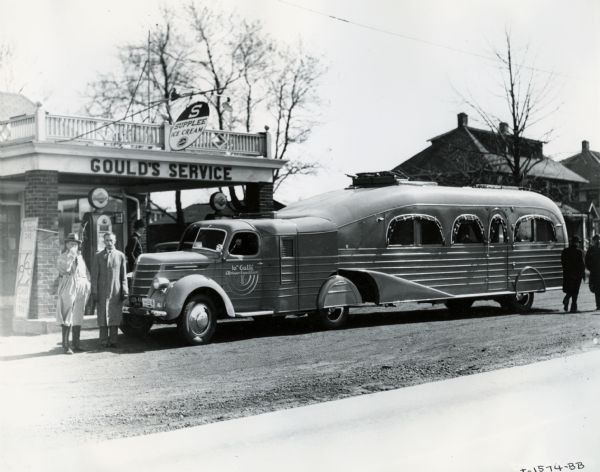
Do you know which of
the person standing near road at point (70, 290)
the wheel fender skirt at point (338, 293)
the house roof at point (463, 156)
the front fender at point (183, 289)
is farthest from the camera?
the house roof at point (463, 156)

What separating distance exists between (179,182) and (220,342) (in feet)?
28.5

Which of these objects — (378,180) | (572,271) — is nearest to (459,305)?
(572,271)

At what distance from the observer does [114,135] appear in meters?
17.7

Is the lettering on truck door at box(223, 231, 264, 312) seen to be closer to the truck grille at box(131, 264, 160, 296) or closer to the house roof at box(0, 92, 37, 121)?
the truck grille at box(131, 264, 160, 296)

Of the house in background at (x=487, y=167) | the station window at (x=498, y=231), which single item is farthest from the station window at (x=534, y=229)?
the house in background at (x=487, y=167)

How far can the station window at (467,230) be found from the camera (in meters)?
16.4

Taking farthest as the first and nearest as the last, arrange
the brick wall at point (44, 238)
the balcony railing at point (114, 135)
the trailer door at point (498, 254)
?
1. the trailer door at point (498, 254)
2. the balcony railing at point (114, 135)
3. the brick wall at point (44, 238)

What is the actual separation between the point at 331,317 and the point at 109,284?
14.9ft

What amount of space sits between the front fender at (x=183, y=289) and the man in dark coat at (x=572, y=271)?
871cm

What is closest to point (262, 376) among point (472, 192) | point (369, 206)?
point (369, 206)

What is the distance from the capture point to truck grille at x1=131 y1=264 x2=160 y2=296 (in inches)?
493

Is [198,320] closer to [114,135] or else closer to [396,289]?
[396,289]

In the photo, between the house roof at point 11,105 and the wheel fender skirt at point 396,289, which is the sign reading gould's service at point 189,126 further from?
the house roof at point 11,105

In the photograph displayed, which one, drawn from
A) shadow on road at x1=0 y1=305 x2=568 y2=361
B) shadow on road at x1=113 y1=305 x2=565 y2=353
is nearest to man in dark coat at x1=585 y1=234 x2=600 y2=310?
shadow on road at x1=0 y1=305 x2=568 y2=361
